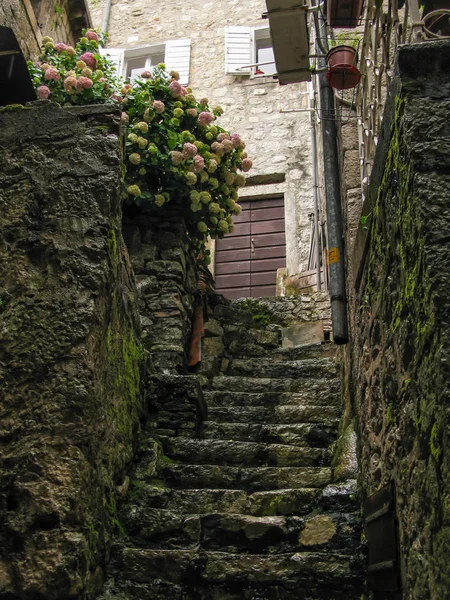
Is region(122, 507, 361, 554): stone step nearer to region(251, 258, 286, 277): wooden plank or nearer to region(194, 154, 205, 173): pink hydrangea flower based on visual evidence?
region(194, 154, 205, 173): pink hydrangea flower

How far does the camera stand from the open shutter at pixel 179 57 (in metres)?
11.0

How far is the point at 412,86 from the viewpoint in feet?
8.38

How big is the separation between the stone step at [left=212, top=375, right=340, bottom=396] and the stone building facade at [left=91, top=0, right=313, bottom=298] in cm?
407

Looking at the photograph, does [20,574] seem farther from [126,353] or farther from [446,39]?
[446,39]

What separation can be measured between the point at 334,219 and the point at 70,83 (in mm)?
2292

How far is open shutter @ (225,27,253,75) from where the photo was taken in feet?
35.4

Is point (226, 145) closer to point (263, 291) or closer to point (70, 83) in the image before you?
point (70, 83)

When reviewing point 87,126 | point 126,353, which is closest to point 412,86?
point 87,126

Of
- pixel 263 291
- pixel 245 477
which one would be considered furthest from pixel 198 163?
pixel 263 291

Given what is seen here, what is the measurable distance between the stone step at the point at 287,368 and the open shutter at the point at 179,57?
646 centimetres

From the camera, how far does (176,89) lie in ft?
19.5

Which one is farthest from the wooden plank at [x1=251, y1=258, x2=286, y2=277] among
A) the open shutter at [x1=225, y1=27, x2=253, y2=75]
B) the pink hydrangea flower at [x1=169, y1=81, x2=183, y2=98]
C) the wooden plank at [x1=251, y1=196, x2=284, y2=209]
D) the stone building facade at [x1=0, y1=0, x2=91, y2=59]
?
the pink hydrangea flower at [x1=169, y1=81, x2=183, y2=98]

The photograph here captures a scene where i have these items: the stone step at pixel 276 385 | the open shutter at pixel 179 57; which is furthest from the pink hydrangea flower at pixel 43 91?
the open shutter at pixel 179 57

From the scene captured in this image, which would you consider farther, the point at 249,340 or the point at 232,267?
the point at 232,267
